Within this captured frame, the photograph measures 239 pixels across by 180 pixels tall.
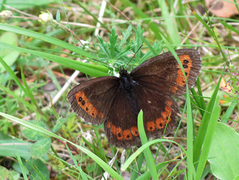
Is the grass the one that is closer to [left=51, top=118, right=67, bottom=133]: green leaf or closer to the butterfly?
[left=51, top=118, right=67, bottom=133]: green leaf

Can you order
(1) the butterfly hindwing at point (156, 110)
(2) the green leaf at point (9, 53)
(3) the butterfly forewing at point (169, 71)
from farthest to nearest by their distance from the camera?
(2) the green leaf at point (9, 53) → (1) the butterfly hindwing at point (156, 110) → (3) the butterfly forewing at point (169, 71)

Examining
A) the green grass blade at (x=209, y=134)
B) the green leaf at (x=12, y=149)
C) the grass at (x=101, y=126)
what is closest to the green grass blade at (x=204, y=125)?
the grass at (x=101, y=126)

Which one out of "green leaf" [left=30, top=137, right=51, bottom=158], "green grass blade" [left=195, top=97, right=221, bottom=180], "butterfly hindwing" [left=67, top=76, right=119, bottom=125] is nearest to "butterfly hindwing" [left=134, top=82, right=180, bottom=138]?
"butterfly hindwing" [left=67, top=76, right=119, bottom=125]

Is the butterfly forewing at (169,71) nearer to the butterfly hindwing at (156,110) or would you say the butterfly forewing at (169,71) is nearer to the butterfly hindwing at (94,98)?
the butterfly hindwing at (156,110)

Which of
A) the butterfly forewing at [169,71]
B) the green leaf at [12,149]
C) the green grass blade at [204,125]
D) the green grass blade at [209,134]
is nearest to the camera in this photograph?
the green grass blade at [209,134]

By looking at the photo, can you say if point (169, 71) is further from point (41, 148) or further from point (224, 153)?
point (41, 148)
